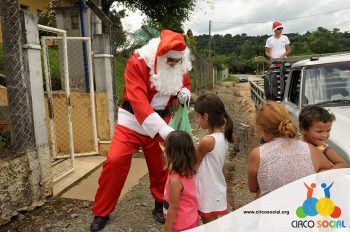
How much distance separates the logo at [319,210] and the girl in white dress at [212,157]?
73 cm

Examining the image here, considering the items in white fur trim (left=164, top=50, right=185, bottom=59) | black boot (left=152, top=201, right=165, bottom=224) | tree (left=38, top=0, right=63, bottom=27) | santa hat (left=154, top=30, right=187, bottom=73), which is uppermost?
tree (left=38, top=0, right=63, bottom=27)

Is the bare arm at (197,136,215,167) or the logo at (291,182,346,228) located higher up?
the bare arm at (197,136,215,167)

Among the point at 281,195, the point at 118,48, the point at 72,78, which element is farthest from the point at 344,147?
the point at 118,48

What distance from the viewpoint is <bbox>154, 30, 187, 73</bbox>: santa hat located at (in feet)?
11.2

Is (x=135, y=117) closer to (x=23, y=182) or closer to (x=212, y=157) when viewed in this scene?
(x=212, y=157)

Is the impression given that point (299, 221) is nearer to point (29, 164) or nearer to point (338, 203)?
point (338, 203)

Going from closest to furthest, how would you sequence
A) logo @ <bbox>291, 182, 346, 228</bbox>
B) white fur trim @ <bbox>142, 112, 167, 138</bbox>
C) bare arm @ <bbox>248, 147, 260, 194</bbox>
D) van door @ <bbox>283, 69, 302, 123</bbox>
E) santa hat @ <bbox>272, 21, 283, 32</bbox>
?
1. logo @ <bbox>291, 182, 346, 228</bbox>
2. bare arm @ <bbox>248, 147, 260, 194</bbox>
3. white fur trim @ <bbox>142, 112, 167, 138</bbox>
4. van door @ <bbox>283, 69, 302, 123</bbox>
5. santa hat @ <bbox>272, 21, 283, 32</bbox>

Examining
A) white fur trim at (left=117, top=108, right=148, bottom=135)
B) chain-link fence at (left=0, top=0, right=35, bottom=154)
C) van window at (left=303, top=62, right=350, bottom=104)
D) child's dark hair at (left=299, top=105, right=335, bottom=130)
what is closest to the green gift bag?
white fur trim at (left=117, top=108, right=148, bottom=135)

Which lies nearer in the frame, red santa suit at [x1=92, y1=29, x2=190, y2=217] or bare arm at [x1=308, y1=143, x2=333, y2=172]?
bare arm at [x1=308, y1=143, x2=333, y2=172]

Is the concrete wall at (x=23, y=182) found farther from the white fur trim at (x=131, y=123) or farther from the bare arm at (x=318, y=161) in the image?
the bare arm at (x=318, y=161)

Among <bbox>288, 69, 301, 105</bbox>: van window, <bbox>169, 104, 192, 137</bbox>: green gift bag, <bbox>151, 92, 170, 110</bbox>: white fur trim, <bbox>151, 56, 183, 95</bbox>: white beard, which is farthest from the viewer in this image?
<bbox>288, 69, 301, 105</bbox>: van window

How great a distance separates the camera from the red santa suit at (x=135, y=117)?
11.4 feet

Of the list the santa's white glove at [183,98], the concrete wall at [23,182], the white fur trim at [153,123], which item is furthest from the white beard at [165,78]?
the concrete wall at [23,182]

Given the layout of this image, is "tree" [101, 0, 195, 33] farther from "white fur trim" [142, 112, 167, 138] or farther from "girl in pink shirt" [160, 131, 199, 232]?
"girl in pink shirt" [160, 131, 199, 232]
